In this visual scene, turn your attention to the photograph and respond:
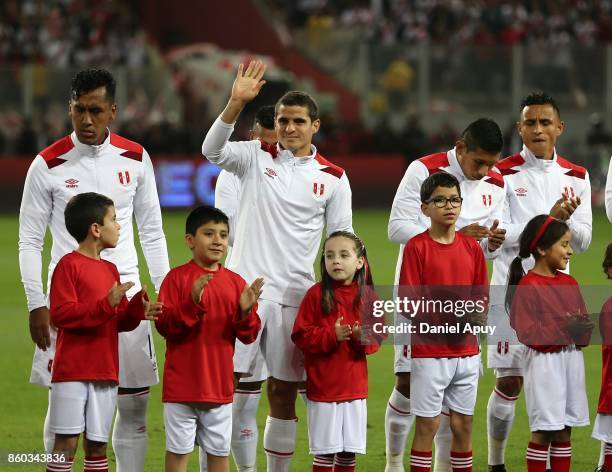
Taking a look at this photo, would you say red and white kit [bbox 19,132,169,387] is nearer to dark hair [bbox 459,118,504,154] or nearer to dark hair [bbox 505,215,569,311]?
dark hair [bbox 459,118,504,154]

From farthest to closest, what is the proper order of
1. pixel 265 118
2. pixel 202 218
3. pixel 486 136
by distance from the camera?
pixel 265 118 < pixel 486 136 < pixel 202 218

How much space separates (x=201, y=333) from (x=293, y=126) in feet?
4.02

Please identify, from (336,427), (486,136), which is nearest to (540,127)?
(486,136)

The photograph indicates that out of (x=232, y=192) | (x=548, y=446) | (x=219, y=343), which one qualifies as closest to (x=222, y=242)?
(x=219, y=343)

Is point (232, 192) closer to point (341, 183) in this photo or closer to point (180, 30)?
point (341, 183)

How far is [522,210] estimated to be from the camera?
732 centimetres

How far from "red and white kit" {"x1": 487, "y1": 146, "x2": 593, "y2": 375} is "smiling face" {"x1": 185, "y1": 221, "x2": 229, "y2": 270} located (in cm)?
178

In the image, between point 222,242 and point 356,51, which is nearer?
point 222,242

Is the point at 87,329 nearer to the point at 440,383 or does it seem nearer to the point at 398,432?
the point at 440,383

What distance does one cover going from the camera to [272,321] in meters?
6.47

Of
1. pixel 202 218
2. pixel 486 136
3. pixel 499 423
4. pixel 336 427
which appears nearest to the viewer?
pixel 202 218

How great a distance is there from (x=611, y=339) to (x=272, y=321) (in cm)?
175

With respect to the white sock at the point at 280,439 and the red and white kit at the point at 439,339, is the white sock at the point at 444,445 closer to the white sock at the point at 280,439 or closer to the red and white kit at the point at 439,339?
the red and white kit at the point at 439,339

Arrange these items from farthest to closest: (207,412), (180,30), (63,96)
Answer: (180,30) → (63,96) → (207,412)
